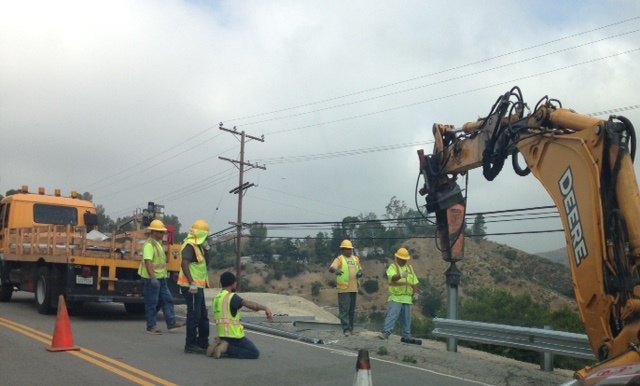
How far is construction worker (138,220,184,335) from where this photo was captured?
1260cm

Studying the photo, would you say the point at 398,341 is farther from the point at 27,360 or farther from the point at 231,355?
the point at 27,360

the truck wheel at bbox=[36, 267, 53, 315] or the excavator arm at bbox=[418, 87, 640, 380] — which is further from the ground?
the excavator arm at bbox=[418, 87, 640, 380]

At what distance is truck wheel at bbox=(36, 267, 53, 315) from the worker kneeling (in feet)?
20.8

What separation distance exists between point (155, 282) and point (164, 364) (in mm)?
3395

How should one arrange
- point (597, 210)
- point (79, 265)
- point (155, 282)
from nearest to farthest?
point (597, 210)
point (155, 282)
point (79, 265)

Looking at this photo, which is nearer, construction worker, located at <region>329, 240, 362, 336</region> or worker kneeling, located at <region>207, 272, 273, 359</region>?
worker kneeling, located at <region>207, 272, 273, 359</region>

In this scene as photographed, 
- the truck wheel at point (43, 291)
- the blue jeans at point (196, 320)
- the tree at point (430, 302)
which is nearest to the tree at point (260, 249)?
the tree at point (430, 302)

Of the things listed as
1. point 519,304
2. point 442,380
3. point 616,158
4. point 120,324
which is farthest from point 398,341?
point 519,304

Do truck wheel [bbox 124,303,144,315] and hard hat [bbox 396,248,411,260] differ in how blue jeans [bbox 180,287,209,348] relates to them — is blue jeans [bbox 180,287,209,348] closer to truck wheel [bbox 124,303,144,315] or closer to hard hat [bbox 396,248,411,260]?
hard hat [bbox 396,248,411,260]

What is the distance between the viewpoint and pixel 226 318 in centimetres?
982

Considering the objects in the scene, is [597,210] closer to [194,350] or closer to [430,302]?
[194,350]

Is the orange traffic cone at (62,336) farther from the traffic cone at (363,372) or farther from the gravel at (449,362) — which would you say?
the traffic cone at (363,372)

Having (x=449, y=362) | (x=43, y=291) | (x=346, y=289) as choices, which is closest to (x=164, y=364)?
(x=449, y=362)

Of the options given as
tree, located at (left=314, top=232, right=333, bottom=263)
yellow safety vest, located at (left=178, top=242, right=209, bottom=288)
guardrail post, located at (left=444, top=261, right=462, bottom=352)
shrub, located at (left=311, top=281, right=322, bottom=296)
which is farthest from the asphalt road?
shrub, located at (left=311, top=281, right=322, bottom=296)
